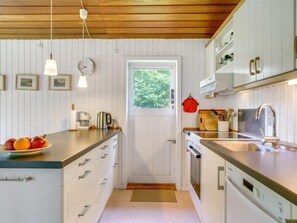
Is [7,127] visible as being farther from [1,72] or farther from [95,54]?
[95,54]

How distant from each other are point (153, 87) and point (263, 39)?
7.54 feet

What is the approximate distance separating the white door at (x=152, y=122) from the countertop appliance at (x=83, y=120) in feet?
2.25

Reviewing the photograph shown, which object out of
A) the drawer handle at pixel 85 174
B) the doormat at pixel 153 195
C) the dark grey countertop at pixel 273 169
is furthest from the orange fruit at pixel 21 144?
the doormat at pixel 153 195

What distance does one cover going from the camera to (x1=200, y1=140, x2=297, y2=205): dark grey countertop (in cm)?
86

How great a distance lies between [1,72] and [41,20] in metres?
1.18

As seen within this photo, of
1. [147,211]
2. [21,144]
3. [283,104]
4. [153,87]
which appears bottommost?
[147,211]

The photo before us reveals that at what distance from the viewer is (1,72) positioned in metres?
3.77

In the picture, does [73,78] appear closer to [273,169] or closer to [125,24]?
[125,24]

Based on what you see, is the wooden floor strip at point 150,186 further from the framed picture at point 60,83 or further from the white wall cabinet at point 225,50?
the white wall cabinet at point 225,50

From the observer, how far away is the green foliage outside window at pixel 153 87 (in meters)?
3.95

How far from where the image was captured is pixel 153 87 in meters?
3.95

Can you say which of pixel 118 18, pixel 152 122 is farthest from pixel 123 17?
pixel 152 122

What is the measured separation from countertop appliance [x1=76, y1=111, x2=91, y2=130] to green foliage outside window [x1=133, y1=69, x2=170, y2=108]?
87 centimetres

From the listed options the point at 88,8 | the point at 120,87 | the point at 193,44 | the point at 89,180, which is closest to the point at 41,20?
the point at 88,8
